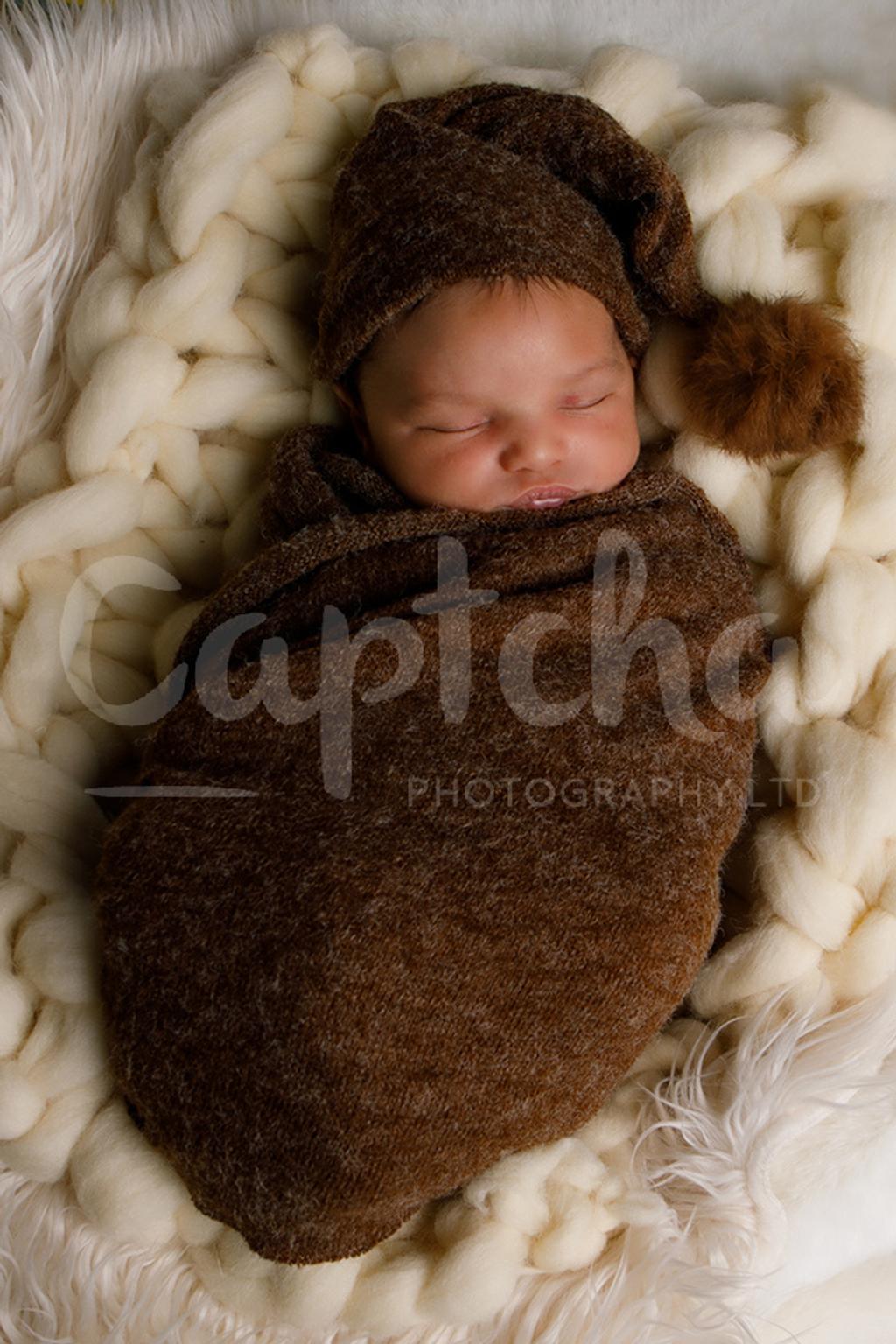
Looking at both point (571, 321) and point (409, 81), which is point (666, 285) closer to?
point (571, 321)

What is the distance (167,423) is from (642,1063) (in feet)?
2.24

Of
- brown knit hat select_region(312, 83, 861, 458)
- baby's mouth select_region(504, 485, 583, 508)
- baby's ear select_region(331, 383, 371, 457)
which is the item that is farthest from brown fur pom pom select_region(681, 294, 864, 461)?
baby's ear select_region(331, 383, 371, 457)

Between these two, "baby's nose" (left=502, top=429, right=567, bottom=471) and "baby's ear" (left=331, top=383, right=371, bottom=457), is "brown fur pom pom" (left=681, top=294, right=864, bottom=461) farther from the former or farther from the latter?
"baby's ear" (left=331, top=383, right=371, bottom=457)

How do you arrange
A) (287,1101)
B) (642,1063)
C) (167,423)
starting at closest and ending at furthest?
(287,1101) → (642,1063) → (167,423)

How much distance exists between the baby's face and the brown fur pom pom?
0.08 meters

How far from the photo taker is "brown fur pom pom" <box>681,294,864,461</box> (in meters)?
1.07

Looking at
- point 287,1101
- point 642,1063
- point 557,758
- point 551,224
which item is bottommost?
point 642,1063

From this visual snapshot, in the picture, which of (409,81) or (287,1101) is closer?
(287,1101)

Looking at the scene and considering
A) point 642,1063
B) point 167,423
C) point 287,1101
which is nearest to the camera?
point 287,1101

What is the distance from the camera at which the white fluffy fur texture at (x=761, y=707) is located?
101 cm

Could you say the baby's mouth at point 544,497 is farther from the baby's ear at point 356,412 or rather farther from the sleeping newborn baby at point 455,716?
the baby's ear at point 356,412

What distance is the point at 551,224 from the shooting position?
3.67 feet

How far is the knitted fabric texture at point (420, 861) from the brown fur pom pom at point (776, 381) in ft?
0.25

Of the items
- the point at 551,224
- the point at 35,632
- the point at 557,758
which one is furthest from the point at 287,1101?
the point at 551,224
